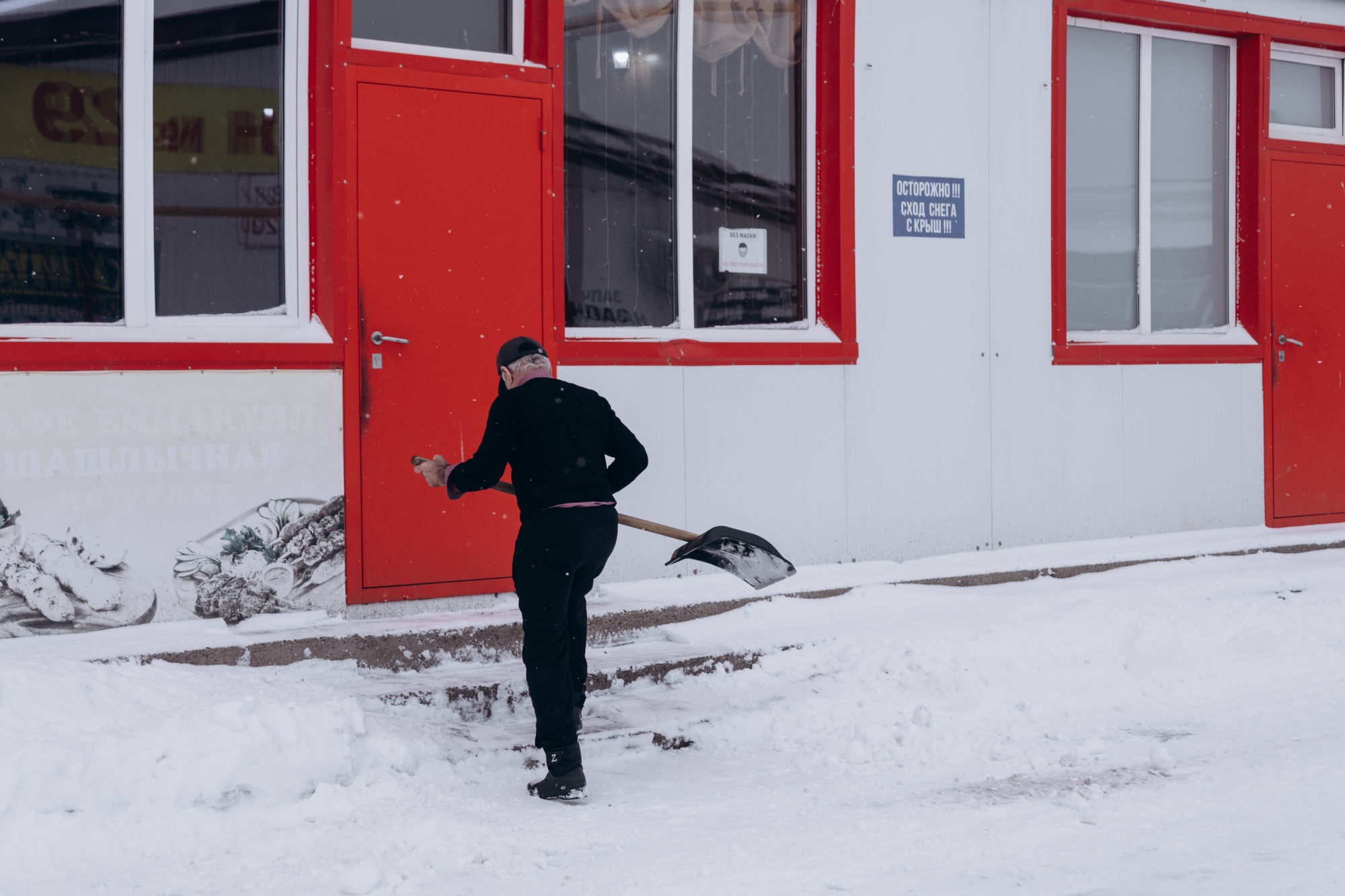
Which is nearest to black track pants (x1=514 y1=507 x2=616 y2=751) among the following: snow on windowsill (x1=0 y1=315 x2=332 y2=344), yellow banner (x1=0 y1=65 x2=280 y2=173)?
snow on windowsill (x1=0 y1=315 x2=332 y2=344)

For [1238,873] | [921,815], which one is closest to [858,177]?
[921,815]

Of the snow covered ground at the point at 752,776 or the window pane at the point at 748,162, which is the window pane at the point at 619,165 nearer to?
the window pane at the point at 748,162

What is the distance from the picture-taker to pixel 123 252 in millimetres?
5848

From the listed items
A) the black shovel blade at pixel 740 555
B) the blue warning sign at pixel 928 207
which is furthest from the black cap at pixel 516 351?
the blue warning sign at pixel 928 207

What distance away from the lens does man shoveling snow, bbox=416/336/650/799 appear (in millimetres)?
4453

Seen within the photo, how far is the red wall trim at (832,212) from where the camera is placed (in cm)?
745

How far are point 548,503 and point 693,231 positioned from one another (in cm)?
329

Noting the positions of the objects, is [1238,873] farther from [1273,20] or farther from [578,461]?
[1273,20]

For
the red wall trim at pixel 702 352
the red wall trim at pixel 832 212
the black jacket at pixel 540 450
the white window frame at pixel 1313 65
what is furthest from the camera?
the white window frame at pixel 1313 65

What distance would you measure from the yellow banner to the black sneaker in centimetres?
347

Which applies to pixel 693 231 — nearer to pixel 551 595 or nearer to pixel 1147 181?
pixel 551 595

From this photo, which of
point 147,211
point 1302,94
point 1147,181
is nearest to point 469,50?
point 147,211

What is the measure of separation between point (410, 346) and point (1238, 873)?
4450mm

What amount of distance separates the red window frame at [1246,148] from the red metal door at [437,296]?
4.12m
